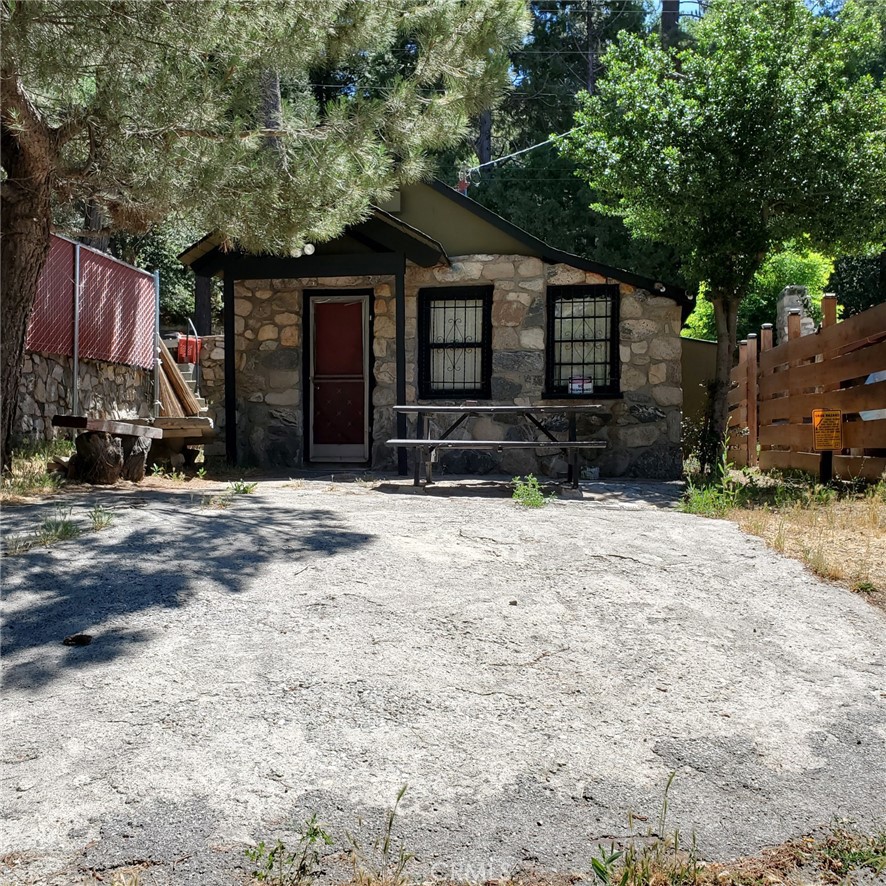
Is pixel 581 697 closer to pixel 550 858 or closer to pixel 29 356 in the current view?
pixel 550 858

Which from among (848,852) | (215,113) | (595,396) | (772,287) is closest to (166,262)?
(772,287)

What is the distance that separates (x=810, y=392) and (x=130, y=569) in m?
7.65

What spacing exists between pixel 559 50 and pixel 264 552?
23.7 m

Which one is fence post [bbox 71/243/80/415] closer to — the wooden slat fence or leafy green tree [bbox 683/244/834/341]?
the wooden slat fence

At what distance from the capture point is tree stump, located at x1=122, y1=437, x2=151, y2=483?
7.74 metres

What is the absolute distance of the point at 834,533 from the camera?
5.32 metres

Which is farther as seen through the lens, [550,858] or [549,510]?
[549,510]

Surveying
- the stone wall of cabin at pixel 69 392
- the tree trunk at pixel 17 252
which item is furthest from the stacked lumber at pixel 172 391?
the tree trunk at pixel 17 252

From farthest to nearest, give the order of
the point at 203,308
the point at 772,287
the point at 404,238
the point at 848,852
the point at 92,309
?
the point at 203,308 → the point at 772,287 → the point at 92,309 → the point at 404,238 → the point at 848,852

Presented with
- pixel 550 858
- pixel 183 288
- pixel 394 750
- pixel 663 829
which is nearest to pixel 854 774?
pixel 663 829

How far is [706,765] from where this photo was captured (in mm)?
2543

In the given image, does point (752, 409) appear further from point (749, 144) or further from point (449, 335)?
point (449, 335)

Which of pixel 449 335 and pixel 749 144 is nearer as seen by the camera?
pixel 749 144

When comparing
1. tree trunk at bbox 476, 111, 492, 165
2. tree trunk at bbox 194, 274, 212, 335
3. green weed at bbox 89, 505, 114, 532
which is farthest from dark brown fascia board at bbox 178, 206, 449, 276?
tree trunk at bbox 476, 111, 492, 165
